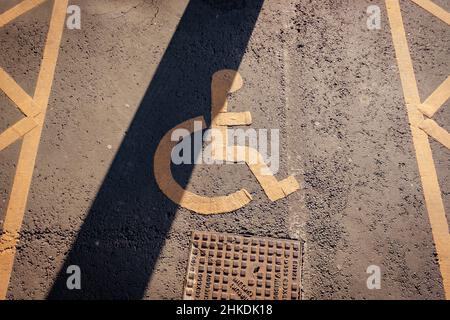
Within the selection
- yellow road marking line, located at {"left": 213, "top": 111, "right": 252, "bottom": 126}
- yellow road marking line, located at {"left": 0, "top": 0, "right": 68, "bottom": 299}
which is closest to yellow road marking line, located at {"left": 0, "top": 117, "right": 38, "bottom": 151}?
yellow road marking line, located at {"left": 0, "top": 0, "right": 68, "bottom": 299}

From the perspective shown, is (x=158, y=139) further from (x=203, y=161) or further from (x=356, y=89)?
(x=356, y=89)

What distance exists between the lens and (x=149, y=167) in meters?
3.67

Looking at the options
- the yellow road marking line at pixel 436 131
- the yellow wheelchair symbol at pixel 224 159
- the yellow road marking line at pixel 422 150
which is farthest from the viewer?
the yellow road marking line at pixel 436 131

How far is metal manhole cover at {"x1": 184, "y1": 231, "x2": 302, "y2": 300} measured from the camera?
3277mm

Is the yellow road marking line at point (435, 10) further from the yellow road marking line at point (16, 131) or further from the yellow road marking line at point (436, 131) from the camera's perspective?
the yellow road marking line at point (16, 131)

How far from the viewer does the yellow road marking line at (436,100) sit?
401 centimetres

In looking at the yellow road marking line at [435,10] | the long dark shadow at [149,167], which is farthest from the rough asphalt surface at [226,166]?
the yellow road marking line at [435,10]

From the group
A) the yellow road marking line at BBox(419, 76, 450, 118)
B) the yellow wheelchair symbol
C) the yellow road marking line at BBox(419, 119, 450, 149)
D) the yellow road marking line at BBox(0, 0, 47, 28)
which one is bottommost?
the yellow road marking line at BBox(419, 119, 450, 149)

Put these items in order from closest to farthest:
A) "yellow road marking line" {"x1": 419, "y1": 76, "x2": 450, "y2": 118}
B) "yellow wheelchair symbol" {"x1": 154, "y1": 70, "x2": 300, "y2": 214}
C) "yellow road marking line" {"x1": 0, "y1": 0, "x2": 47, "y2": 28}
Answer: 1. "yellow wheelchair symbol" {"x1": 154, "y1": 70, "x2": 300, "y2": 214}
2. "yellow road marking line" {"x1": 419, "y1": 76, "x2": 450, "y2": 118}
3. "yellow road marking line" {"x1": 0, "y1": 0, "x2": 47, "y2": 28}

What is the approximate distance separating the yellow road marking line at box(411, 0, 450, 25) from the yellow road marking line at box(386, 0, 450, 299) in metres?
0.34

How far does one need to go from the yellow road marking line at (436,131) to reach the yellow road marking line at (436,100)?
0.10 m

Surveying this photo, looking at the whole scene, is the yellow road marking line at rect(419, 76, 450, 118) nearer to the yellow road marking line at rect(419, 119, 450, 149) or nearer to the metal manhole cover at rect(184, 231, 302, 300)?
the yellow road marking line at rect(419, 119, 450, 149)

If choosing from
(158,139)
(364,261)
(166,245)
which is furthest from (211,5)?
(364,261)

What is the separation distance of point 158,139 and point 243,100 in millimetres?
1075
